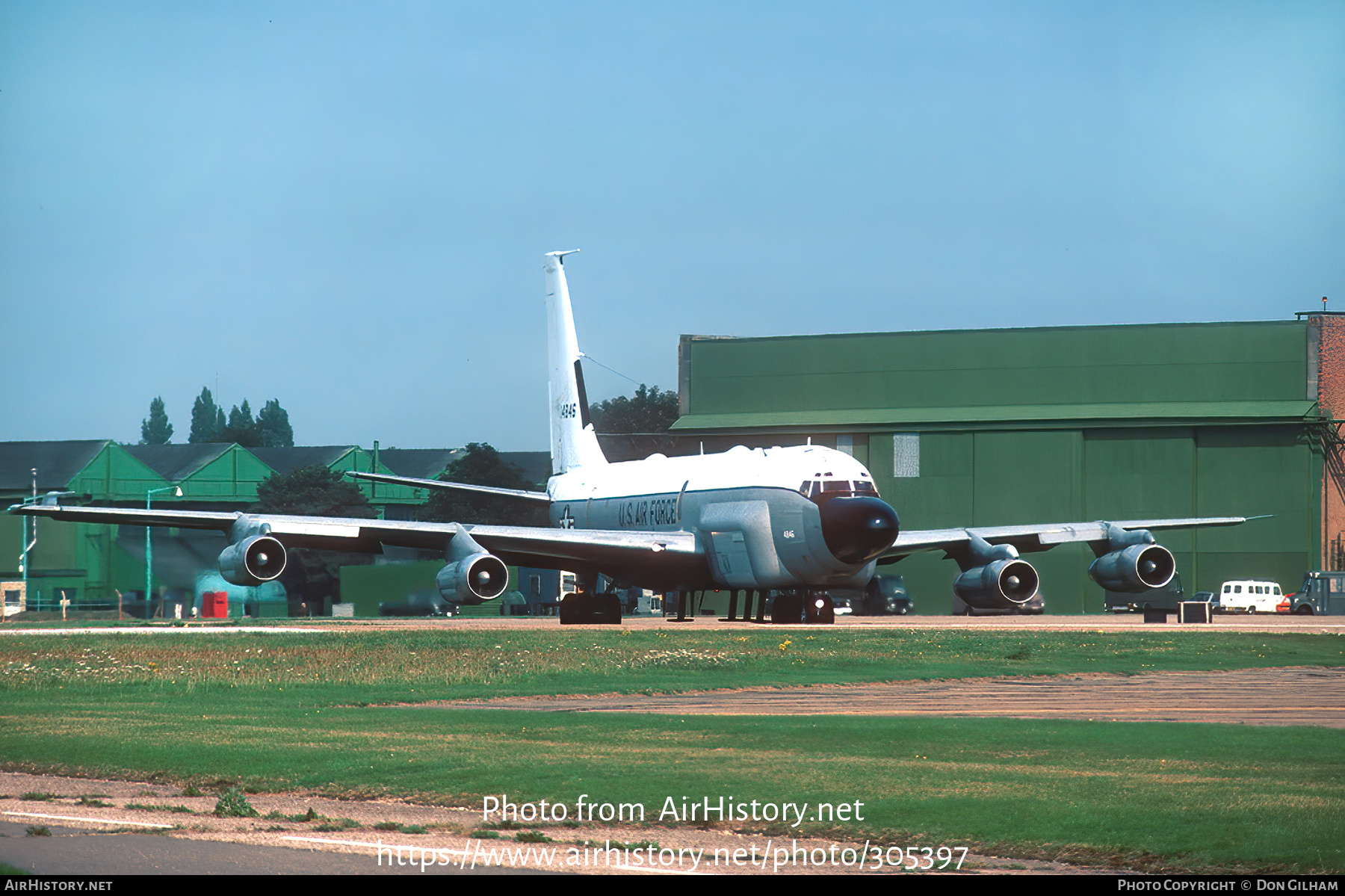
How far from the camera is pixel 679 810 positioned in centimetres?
1233

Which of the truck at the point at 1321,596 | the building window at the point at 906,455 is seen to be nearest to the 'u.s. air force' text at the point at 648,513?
the building window at the point at 906,455

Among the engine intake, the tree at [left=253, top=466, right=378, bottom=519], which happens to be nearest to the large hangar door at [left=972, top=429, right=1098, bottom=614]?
the engine intake

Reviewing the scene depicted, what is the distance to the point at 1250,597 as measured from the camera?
75.7 metres

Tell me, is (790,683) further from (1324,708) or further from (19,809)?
(19,809)

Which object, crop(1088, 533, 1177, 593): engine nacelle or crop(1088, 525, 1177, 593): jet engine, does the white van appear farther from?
crop(1088, 533, 1177, 593): engine nacelle

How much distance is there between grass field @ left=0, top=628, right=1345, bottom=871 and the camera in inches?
452

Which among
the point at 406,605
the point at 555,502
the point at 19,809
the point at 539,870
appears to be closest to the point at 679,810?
the point at 539,870

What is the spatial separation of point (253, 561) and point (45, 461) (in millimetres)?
73210

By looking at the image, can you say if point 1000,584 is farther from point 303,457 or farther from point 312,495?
point 303,457

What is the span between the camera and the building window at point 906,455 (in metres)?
83.5

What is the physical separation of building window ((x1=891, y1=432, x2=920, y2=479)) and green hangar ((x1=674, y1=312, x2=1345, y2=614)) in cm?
9

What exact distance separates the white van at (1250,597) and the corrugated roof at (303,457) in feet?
248

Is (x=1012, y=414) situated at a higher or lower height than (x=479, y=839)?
higher

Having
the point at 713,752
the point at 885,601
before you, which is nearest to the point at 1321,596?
the point at 885,601
